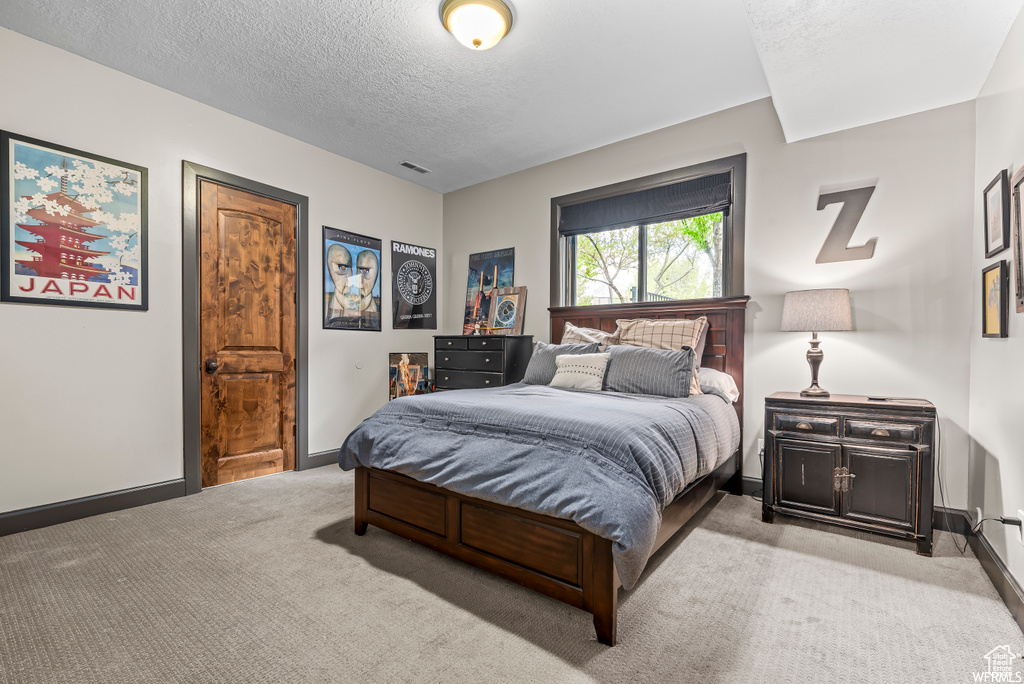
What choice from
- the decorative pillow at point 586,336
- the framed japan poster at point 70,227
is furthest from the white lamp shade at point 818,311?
the framed japan poster at point 70,227

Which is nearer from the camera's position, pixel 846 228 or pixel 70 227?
pixel 70 227

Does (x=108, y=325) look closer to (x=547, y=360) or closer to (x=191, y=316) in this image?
(x=191, y=316)

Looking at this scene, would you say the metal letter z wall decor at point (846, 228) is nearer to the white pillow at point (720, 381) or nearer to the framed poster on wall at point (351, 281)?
the white pillow at point (720, 381)

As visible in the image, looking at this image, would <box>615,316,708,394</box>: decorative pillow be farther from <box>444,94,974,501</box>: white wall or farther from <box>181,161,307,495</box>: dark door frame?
<box>181,161,307,495</box>: dark door frame

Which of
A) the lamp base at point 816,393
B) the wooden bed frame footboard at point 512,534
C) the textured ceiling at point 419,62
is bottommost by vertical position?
the wooden bed frame footboard at point 512,534

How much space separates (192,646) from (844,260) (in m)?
3.84

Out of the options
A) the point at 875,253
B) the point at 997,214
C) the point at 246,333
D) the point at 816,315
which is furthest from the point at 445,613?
the point at 875,253

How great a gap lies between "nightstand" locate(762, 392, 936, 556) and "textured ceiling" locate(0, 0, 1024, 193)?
173 centimetres

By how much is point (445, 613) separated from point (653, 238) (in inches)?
124

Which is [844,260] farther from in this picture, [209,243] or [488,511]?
[209,243]

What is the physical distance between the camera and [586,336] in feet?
12.1

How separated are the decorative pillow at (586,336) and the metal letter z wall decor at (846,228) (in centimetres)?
146

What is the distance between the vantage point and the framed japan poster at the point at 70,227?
2574 mm

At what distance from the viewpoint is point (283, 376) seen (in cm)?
386
